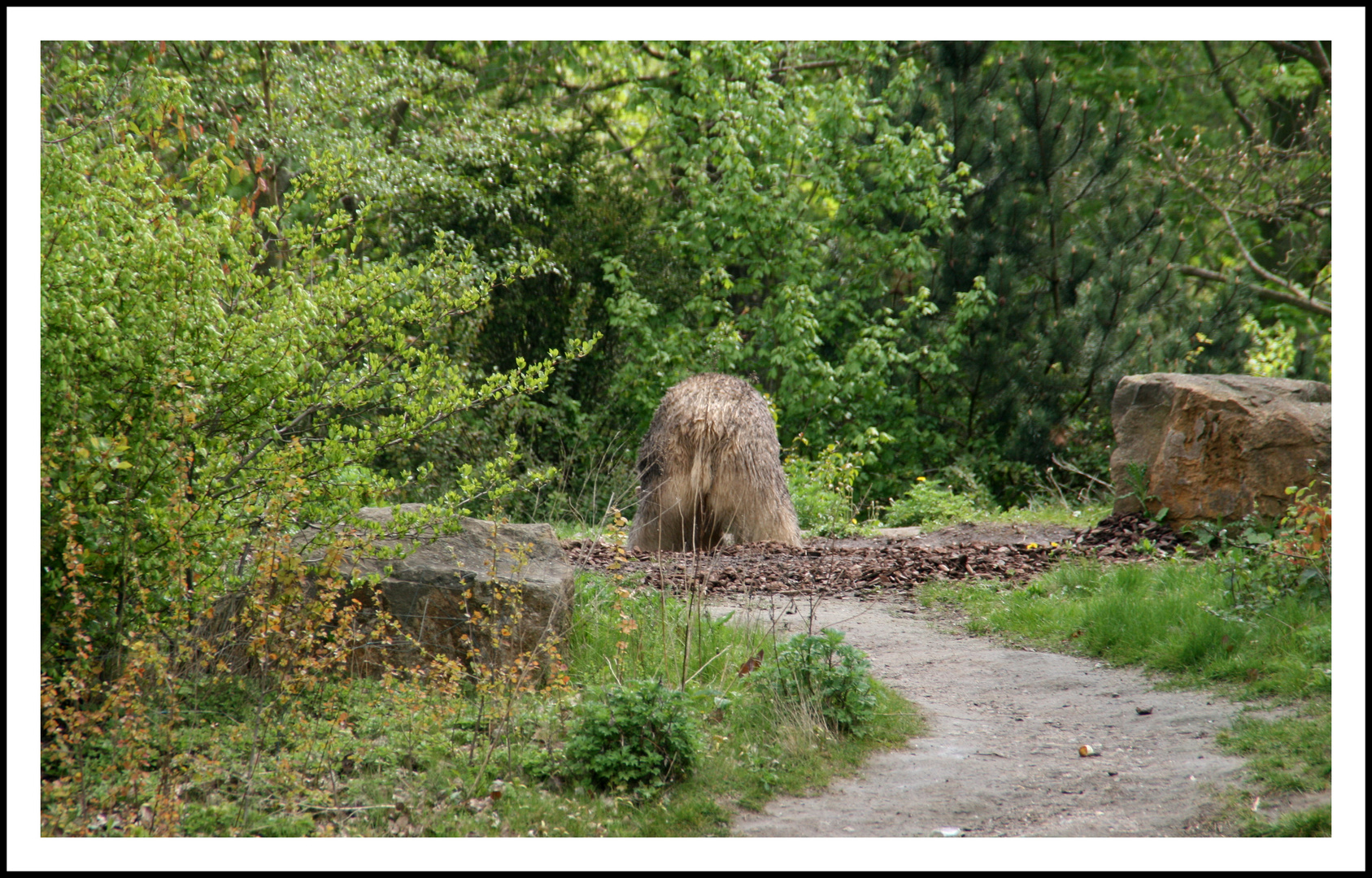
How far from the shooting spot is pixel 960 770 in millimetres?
→ 4215

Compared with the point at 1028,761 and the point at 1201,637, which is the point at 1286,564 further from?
the point at 1028,761

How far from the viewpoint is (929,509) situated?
11.6 metres

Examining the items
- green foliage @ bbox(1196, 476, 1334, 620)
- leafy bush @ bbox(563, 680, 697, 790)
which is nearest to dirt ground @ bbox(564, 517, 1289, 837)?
leafy bush @ bbox(563, 680, 697, 790)

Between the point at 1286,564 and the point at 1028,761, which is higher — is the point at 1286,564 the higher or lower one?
the higher one

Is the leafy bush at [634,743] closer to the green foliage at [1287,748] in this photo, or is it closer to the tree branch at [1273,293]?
the green foliage at [1287,748]

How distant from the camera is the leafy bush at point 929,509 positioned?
1134 centimetres

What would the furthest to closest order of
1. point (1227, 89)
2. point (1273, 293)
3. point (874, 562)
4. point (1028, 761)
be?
1. point (1227, 89)
2. point (1273, 293)
3. point (874, 562)
4. point (1028, 761)

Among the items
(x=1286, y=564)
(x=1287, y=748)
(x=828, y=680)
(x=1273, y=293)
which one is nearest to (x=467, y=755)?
(x=828, y=680)

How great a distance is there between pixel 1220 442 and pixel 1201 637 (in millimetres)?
2823

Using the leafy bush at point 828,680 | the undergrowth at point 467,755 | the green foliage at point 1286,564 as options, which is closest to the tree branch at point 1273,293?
the green foliage at point 1286,564

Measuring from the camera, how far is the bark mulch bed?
24.7 ft

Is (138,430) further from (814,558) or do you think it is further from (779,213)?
(779,213)

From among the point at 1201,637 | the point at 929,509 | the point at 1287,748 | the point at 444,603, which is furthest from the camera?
the point at 929,509
